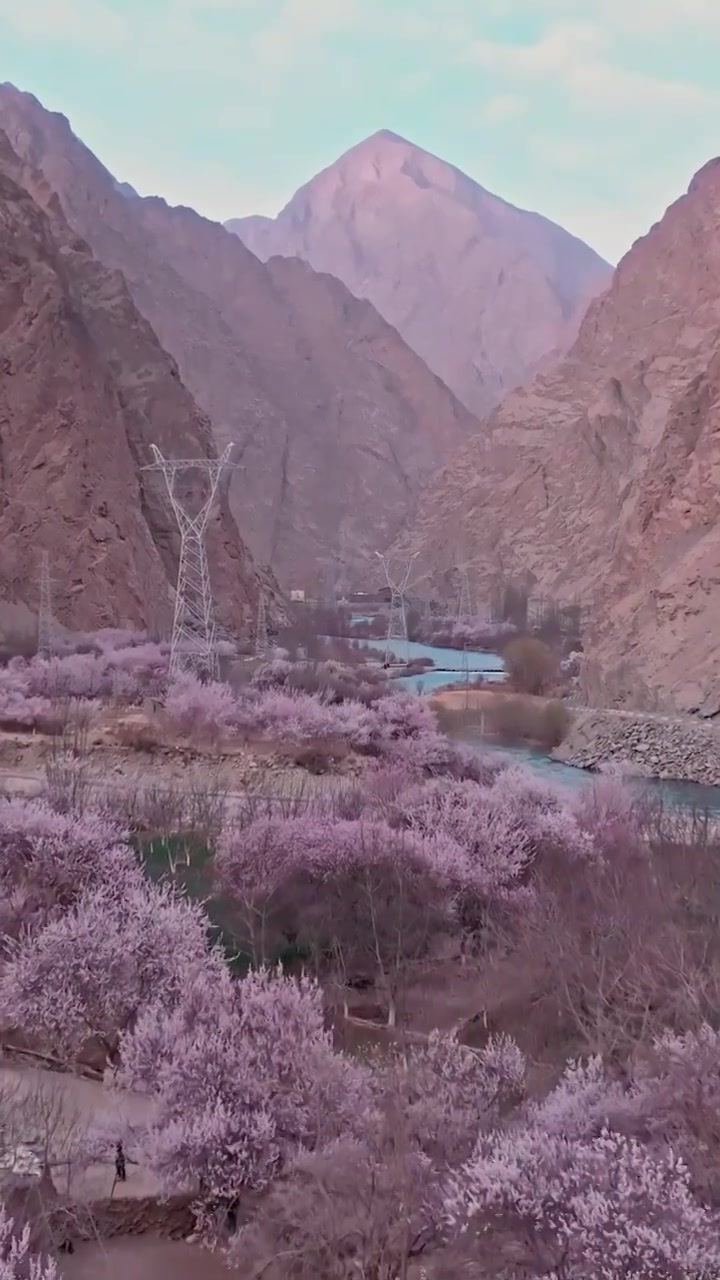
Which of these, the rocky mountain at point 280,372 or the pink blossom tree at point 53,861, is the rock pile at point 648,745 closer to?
the pink blossom tree at point 53,861

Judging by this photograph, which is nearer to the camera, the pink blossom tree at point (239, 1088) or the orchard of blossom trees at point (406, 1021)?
the orchard of blossom trees at point (406, 1021)

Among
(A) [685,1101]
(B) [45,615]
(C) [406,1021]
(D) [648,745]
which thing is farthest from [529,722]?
(A) [685,1101]

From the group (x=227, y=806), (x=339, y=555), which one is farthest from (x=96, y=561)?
(x=339, y=555)

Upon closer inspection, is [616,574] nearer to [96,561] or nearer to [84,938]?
[96,561]

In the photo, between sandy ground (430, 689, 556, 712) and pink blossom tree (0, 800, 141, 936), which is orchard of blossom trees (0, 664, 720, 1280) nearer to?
pink blossom tree (0, 800, 141, 936)

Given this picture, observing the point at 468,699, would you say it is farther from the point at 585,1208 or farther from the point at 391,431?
the point at 391,431

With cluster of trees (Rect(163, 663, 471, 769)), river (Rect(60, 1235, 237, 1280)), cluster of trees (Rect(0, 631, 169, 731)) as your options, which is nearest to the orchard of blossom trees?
river (Rect(60, 1235, 237, 1280))

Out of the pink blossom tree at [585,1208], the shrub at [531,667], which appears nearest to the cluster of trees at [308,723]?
the shrub at [531,667]
